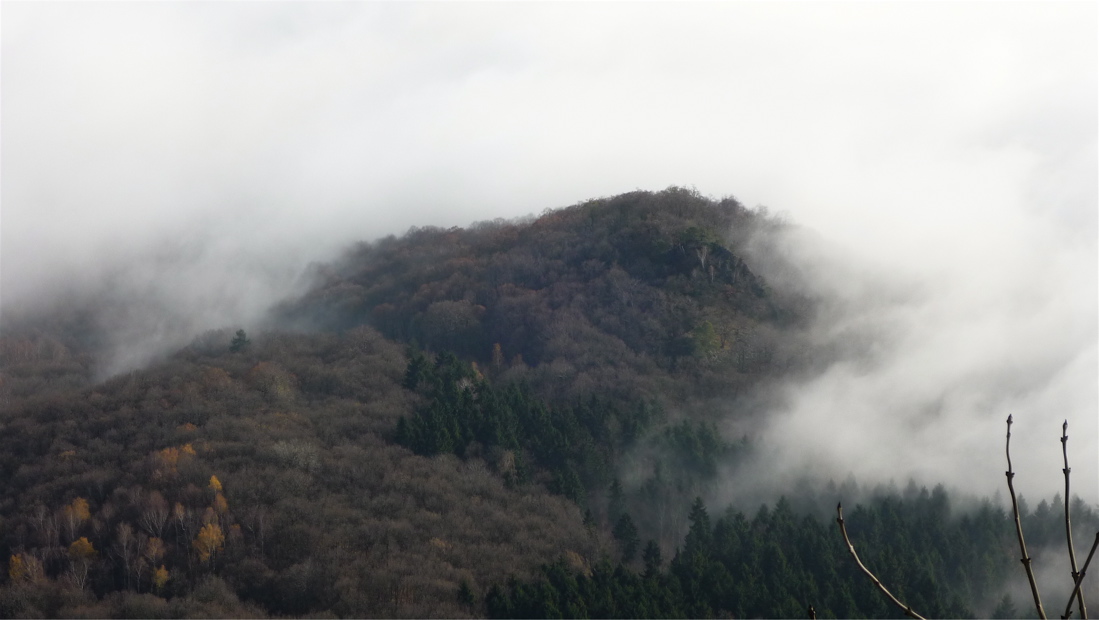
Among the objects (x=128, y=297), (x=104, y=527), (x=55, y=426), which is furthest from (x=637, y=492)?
(x=128, y=297)

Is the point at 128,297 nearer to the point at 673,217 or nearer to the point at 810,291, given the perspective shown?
the point at 673,217

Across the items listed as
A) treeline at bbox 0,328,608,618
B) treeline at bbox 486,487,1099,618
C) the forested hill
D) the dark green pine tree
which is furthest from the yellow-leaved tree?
the forested hill

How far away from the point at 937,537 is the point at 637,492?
92.1 feet

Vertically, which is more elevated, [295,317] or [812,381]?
[295,317]

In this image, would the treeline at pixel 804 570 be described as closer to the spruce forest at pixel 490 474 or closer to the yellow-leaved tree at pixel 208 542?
the spruce forest at pixel 490 474

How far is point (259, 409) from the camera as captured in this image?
368ft

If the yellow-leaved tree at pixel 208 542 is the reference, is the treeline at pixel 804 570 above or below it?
below

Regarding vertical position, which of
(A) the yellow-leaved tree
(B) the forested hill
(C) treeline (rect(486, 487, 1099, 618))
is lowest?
(C) treeline (rect(486, 487, 1099, 618))

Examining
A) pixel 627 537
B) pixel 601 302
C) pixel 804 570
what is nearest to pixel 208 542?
pixel 627 537

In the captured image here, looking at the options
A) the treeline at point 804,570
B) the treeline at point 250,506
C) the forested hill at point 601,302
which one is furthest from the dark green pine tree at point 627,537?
the forested hill at point 601,302

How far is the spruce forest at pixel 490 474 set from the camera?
259 ft

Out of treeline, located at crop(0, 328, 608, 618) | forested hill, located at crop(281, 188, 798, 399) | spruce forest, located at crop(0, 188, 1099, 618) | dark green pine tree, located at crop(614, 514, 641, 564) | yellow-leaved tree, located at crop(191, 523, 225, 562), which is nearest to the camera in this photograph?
treeline, located at crop(0, 328, 608, 618)

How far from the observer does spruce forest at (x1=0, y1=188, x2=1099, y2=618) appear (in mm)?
78875

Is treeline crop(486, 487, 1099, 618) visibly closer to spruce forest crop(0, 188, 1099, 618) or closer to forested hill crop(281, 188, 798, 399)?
spruce forest crop(0, 188, 1099, 618)
